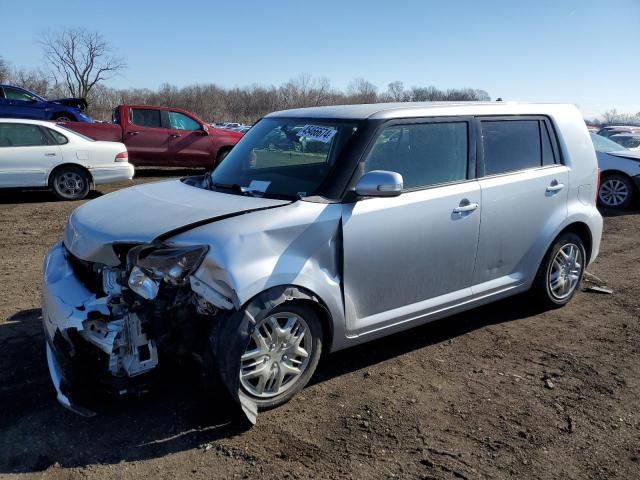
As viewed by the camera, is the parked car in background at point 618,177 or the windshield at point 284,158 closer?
the windshield at point 284,158

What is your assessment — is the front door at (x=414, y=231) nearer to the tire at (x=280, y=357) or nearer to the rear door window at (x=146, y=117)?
the tire at (x=280, y=357)

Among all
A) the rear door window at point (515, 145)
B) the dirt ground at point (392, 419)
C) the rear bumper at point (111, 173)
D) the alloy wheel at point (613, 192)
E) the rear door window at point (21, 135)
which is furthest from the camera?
the alloy wheel at point (613, 192)

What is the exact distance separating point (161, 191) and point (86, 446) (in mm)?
1795

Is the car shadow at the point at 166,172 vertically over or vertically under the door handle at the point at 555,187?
under

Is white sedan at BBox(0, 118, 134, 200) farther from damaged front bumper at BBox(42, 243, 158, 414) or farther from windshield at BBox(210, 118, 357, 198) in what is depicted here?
damaged front bumper at BBox(42, 243, 158, 414)

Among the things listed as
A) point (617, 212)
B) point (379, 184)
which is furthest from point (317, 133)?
point (617, 212)

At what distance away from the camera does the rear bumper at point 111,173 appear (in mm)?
10094

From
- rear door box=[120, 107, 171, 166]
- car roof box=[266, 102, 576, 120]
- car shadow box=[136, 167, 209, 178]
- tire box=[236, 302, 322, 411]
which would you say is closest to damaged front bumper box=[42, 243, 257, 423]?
tire box=[236, 302, 322, 411]

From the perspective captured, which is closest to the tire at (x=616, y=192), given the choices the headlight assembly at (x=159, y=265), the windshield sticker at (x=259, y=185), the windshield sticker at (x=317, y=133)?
the windshield sticker at (x=317, y=133)

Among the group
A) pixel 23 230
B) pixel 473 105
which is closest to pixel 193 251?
pixel 473 105

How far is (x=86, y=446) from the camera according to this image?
2922 mm

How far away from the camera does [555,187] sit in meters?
4.62

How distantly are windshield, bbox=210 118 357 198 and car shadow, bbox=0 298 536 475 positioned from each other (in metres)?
1.30

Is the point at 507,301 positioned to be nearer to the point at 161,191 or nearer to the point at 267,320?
the point at 267,320
